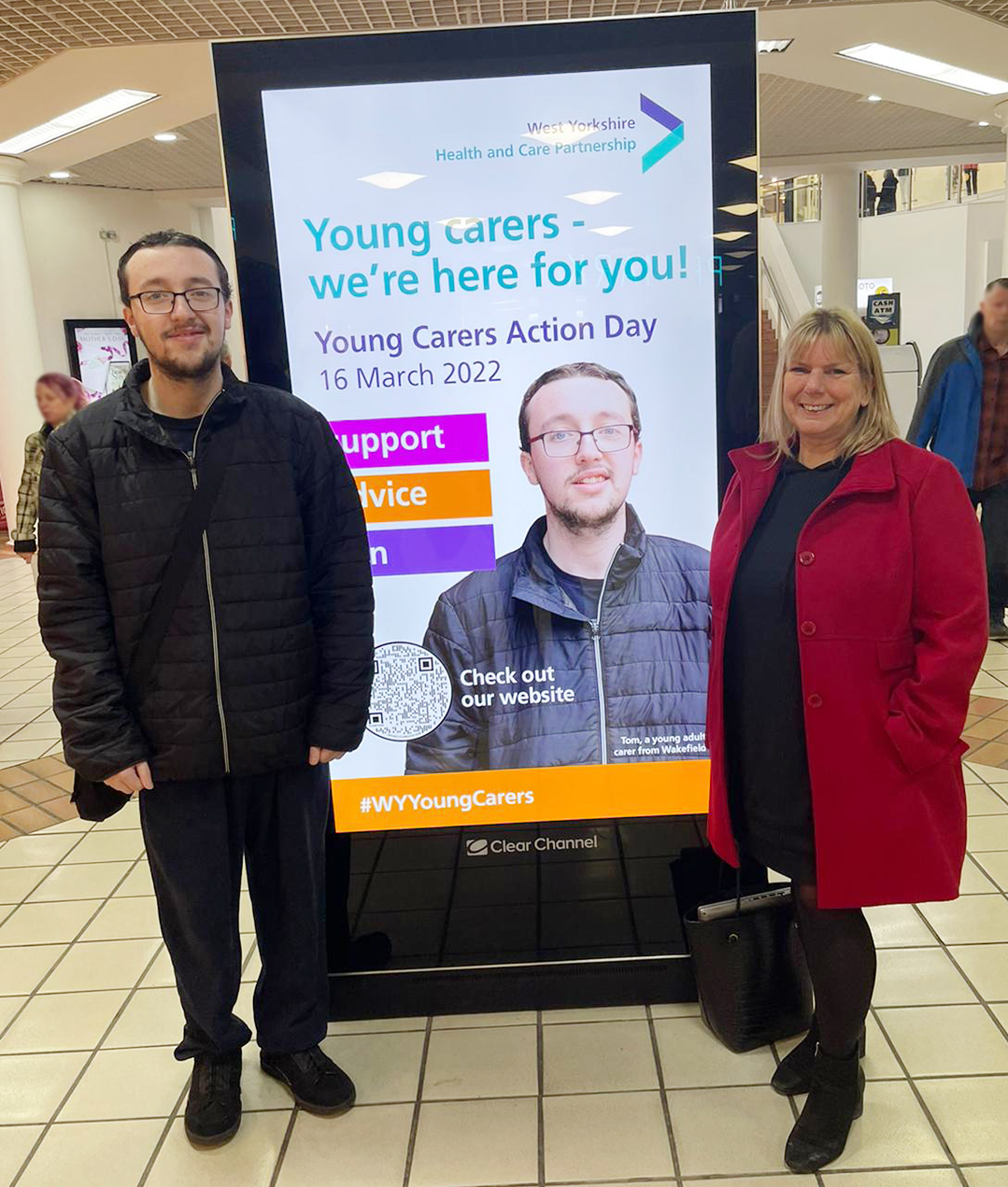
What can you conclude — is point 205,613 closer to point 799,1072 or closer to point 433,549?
point 433,549

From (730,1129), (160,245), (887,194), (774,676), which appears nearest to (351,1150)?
(730,1129)

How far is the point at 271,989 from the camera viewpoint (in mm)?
2232

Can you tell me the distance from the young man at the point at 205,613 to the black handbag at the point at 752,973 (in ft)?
3.02

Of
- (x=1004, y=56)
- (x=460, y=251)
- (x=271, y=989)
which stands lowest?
(x=271, y=989)

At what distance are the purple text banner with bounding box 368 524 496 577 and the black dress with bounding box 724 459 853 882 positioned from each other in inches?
25.0

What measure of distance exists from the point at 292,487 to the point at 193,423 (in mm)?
231

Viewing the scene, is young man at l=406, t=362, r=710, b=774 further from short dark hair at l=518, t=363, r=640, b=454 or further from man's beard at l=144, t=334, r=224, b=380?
man's beard at l=144, t=334, r=224, b=380

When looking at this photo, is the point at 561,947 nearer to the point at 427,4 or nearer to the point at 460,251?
the point at 460,251

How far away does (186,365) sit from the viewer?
6.28 ft

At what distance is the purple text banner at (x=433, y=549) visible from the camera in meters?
2.30

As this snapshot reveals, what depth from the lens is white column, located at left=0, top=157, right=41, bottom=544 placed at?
800 cm

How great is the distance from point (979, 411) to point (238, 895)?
4.26 meters

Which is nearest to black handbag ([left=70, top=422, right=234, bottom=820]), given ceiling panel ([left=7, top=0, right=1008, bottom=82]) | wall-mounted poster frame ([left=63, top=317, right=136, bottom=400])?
ceiling panel ([left=7, top=0, right=1008, bottom=82])

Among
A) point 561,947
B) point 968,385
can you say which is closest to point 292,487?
point 561,947
